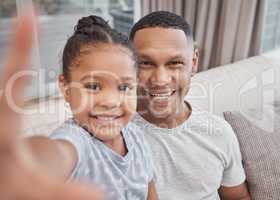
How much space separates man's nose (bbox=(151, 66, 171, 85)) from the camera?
108 centimetres

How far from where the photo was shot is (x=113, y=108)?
32.0 inches

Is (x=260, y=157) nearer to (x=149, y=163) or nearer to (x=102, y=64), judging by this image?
(x=149, y=163)

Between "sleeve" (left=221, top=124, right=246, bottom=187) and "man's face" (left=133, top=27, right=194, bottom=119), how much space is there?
254 mm

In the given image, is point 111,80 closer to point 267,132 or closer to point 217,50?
point 267,132

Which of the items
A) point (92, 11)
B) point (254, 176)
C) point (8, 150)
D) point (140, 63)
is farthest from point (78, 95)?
point (92, 11)

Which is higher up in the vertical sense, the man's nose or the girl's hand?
the girl's hand

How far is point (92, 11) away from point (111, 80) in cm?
125

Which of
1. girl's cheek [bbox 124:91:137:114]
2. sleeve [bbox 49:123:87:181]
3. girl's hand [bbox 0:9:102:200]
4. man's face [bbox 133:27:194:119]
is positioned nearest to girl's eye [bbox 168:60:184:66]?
man's face [bbox 133:27:194:119]

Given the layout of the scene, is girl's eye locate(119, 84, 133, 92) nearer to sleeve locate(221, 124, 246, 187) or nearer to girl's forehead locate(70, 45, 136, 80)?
girl's forehead locate(70, 45, 136, 80)

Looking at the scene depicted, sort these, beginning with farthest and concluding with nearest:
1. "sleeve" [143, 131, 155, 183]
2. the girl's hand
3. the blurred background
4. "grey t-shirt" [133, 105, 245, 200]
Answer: the blurred background < "grey t-shirt" [133, 105, 245, 200] < "sleeve" [143, 131, 155, 183] < the girl's hand

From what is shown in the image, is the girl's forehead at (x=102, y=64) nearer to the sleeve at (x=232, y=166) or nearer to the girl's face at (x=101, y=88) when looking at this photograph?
the girl's face at (x=101, y=88)

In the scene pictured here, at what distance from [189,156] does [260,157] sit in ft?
1.18

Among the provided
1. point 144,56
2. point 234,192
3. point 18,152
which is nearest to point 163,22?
point 144,56

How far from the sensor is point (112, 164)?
2.88 feet
